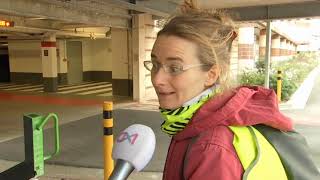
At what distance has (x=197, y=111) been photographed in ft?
3.82

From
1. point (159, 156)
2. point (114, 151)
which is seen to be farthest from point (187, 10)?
point (159, 156)

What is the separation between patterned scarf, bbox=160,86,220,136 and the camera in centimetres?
120

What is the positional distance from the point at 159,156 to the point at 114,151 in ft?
17.1

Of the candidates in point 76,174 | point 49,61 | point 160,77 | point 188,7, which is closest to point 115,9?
point 49,61

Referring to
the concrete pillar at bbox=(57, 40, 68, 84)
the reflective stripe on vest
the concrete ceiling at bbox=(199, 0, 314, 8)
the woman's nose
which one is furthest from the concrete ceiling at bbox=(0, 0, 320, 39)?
the reflective stripe on vest

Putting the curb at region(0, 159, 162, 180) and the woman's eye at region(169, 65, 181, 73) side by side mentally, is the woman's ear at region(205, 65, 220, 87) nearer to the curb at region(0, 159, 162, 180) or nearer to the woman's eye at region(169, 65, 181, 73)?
the woman's eye at region(169, 65, 181, 73)

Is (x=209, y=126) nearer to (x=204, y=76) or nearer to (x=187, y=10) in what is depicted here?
(x=204, y=76)

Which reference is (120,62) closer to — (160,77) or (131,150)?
(160,77)

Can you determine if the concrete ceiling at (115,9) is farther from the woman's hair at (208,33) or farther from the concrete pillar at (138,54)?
the woman's hair at (208,33)

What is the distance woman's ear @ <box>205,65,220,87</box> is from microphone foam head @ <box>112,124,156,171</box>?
0.84ft

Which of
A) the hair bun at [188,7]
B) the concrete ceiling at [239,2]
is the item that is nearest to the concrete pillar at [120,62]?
the concrete ceiling at [239,2]

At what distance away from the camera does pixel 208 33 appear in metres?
1.19

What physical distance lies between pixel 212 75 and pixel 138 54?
11.6 m

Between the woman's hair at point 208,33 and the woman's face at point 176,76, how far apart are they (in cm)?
2
